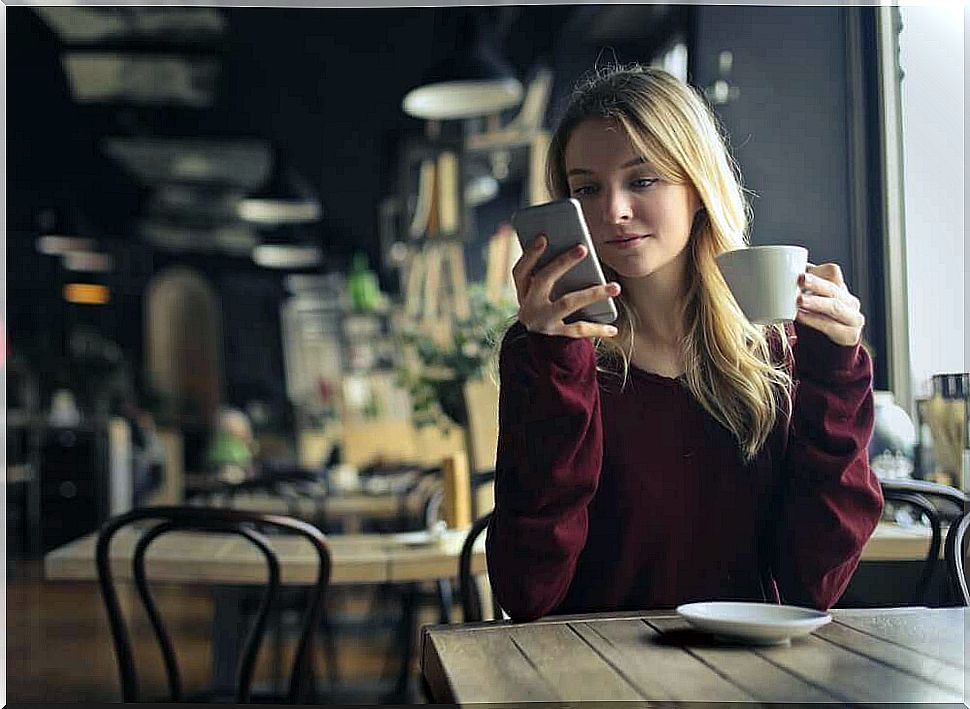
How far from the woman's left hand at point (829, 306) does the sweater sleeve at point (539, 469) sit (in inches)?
11.4

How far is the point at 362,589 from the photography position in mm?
5852

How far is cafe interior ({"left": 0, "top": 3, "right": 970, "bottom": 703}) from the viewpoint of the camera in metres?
1.93

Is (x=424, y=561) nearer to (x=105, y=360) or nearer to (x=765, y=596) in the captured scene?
(x=765, y=596)

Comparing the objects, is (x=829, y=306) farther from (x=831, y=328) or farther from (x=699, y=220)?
(x=699, y=220)

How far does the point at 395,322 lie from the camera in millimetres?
8406

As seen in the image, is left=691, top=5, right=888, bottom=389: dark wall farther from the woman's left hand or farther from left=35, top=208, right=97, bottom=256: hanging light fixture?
left=35, top=208, right=97, bottom=256: hanging light fixture

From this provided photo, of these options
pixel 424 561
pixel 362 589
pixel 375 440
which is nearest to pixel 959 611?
pixel 424 561

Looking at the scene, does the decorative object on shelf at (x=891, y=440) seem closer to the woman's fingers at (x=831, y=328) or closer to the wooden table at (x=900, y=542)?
the wooden table at (x=900, y=542)

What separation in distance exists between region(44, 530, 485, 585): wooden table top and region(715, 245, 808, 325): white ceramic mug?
1.13 meters

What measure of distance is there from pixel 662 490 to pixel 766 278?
35cm

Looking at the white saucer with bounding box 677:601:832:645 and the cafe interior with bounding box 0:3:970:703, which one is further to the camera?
the cafe interior with bounding box 0:3:970:703

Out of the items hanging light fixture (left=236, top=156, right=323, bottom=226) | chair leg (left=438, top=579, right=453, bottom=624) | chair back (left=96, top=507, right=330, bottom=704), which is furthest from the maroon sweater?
hanging light fixture (left=236, top=156, right=323, bottom=226)

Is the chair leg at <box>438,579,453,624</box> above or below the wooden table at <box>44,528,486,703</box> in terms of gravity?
below

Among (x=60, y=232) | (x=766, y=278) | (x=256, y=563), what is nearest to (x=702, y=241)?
(x=766, y=278)
